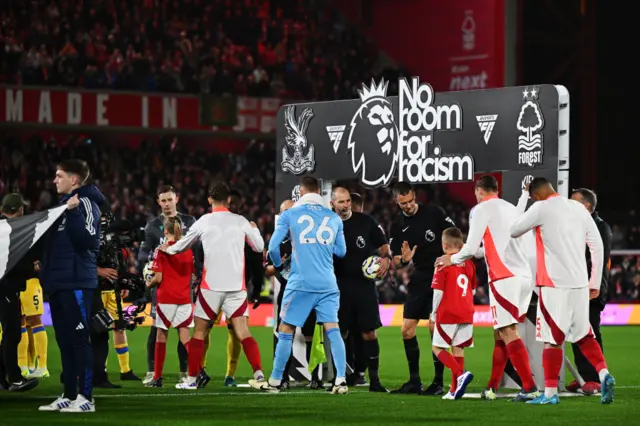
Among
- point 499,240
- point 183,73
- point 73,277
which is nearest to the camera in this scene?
point 73,277

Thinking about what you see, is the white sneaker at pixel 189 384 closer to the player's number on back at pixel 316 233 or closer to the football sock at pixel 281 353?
the football sock at pixel 281 353

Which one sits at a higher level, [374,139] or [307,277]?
[374,139]

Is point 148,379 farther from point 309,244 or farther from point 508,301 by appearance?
point 508,301

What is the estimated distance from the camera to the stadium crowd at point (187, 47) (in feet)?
111

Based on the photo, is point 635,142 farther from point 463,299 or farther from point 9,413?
point 9,413

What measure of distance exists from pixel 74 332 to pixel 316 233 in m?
3.24

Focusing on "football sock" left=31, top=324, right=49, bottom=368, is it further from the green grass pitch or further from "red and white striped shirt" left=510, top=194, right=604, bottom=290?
"red and white striped shirt" left=510, top=194, right=604, bottom=290

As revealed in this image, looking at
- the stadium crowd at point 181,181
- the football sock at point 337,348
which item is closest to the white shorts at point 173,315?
the football sock at point 337,348

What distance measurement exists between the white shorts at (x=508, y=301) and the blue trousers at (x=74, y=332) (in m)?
4.20

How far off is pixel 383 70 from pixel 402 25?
161cm

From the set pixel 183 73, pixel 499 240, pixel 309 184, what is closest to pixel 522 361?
pixel 499 240

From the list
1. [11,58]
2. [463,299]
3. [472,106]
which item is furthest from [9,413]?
[11,58]

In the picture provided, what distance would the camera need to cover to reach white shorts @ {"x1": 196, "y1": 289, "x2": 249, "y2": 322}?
14.2 m

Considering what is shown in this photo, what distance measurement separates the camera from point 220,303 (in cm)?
1430
